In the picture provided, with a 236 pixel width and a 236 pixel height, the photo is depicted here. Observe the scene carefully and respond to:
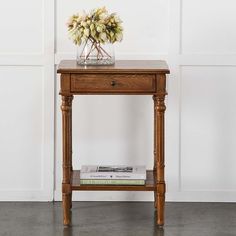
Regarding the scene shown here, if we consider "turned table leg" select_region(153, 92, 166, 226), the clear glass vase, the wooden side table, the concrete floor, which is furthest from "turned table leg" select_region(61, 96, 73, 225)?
"turned table leg" select_region(153, 92, 166, 226)

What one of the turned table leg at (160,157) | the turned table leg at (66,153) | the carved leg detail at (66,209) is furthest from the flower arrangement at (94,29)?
the carved leg detail at (66,209)

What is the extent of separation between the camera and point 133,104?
461 centimetres

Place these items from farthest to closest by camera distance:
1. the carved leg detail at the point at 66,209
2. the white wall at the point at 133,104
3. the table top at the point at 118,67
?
the white wall at the point at 133,104 < the carved leg detail at the point at 66,209 < the table top at the point at 118,67

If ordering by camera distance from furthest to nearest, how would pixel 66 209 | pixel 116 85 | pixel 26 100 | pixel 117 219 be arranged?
pixel 26 100 < pixel 117 219 < pixel 66 209 < pixel 116 85

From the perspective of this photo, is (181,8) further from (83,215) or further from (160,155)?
(83,215)

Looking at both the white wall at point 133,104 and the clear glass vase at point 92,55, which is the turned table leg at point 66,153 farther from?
the white wall at point 133,104

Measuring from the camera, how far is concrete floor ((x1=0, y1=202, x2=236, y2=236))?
403cm

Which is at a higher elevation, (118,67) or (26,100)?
(118,67)

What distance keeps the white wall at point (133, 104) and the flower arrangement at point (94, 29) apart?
1.46 feet

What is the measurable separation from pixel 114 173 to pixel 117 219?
287 millimetres

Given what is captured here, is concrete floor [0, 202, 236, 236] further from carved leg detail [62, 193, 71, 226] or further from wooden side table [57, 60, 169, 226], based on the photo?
wooden side table [57, 60, 169, 226]

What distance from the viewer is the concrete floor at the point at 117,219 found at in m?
4.03

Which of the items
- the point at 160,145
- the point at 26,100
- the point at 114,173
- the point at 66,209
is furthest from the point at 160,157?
the point at 26,100

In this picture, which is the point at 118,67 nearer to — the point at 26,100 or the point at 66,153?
the point at 66,153
